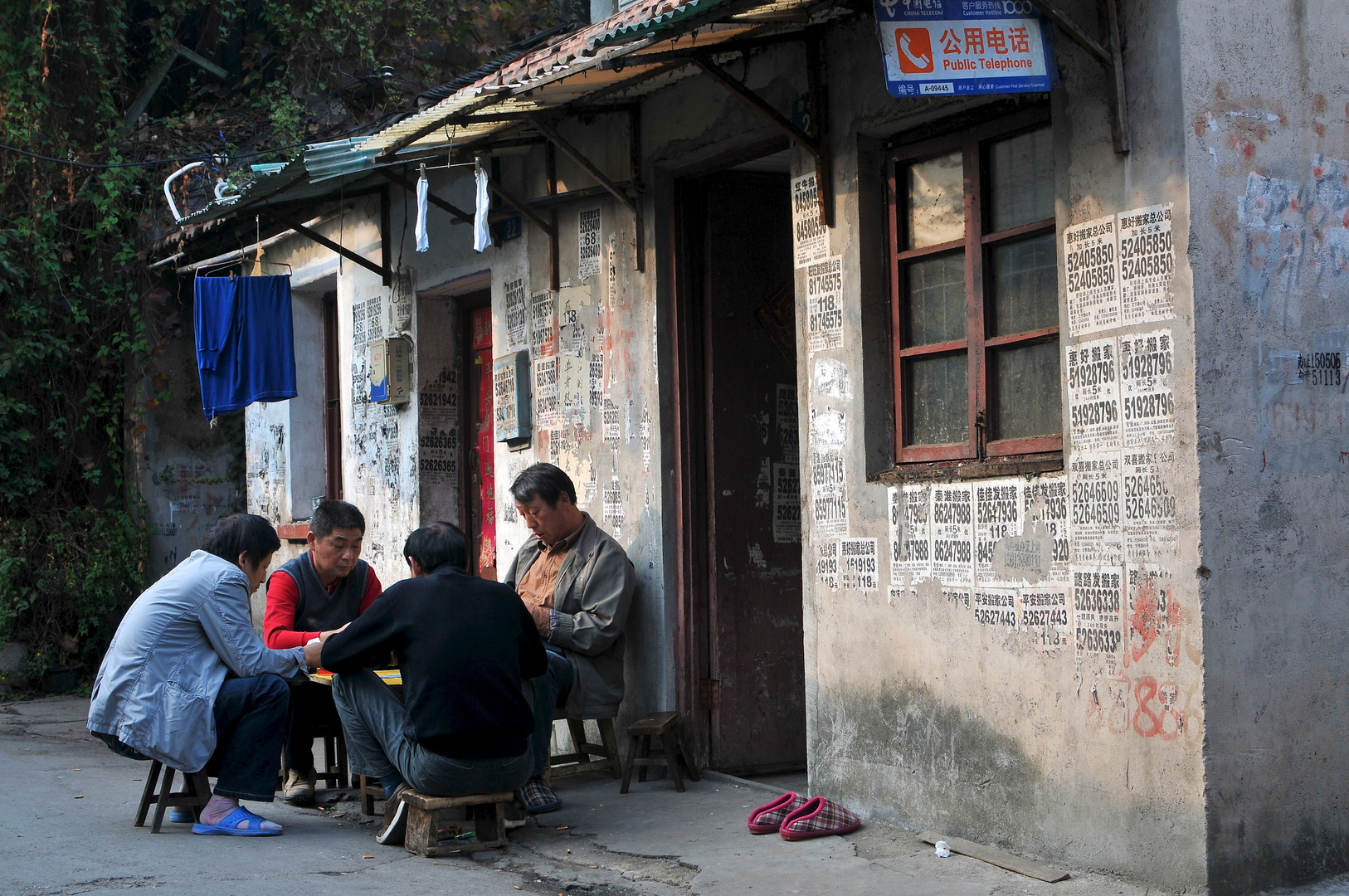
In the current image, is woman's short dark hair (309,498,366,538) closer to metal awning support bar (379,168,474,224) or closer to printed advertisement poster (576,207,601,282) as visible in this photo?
printed advertisement poster (576,207,601,282)

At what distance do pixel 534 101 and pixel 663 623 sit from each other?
8.72 feet

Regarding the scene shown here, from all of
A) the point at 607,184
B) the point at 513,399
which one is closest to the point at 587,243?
the point at 607,184

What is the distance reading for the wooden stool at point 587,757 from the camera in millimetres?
6547

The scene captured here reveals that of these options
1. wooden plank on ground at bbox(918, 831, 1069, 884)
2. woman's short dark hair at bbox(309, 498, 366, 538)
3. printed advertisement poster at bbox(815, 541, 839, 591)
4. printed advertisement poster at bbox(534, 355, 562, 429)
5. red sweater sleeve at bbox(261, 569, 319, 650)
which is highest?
printed advertisement poster at bbox(534, 355, 562, 429)

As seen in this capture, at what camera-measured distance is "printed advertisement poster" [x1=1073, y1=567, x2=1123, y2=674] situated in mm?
4348

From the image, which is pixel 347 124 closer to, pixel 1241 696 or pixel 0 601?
pixel 0 601

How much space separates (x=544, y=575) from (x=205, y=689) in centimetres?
187

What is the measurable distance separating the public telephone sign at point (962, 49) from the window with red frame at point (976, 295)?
43 centimetres

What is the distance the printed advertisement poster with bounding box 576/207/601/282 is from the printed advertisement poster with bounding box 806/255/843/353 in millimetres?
1809

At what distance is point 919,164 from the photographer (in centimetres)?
543

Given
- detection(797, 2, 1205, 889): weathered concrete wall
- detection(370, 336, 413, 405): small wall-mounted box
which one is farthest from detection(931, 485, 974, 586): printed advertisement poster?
detection(370, 336, 413, 405): small wall-mounted box

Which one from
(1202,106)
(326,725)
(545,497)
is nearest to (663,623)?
(545,497)

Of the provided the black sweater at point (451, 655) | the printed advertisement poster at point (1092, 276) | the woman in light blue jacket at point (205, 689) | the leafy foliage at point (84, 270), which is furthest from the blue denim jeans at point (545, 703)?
the leafy foliage at point (84, 270)

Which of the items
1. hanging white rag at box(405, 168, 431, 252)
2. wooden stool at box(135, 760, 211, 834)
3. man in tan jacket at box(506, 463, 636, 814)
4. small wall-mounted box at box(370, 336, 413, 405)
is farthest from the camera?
small wall-mounted box at box(370, 336, 413, 405)
